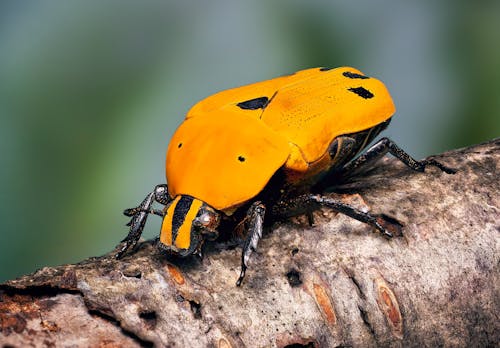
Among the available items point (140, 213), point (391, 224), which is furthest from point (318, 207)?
point (140, 213)

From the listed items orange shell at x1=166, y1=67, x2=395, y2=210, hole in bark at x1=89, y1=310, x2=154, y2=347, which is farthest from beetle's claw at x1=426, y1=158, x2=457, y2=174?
hole in bark at x1=89, y1=310, x2=154, y2=347

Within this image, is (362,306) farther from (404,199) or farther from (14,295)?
(14,295)

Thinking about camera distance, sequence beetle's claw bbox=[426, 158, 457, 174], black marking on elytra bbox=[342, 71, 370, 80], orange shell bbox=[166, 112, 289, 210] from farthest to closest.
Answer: black marking on elytra bbox=[342, 71, 370, 80] < beetle's claw bbox=[426, 158, 457, 174] < orange shell bbox=[166, 112, 289, 210]

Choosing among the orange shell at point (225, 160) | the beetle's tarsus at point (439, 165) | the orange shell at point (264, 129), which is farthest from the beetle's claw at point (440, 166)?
the orange shell at point (225, 160)

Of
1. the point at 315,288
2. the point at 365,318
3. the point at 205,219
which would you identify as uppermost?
the point at 205,219

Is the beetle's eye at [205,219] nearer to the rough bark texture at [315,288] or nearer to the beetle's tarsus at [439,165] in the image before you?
the rough bark texture at [315,288]

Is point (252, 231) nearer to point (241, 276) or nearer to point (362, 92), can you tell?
point (241, 276)

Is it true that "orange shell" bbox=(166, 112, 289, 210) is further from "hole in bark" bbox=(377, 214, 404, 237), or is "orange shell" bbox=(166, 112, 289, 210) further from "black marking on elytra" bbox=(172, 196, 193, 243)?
"hole in bark" bbox=(377, 214, 404, 237)
